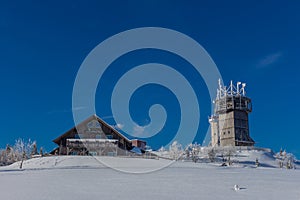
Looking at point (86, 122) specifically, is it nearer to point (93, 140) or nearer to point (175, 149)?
point (93, 140)

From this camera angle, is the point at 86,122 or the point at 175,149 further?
the point at 175,149

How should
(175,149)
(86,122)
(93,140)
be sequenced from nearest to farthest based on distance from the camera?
(93,140) → (86,122) → (175,149)

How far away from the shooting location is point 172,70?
21156mm

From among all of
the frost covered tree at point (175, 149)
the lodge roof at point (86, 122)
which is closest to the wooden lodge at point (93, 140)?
the lodge roof at point (86, 122)

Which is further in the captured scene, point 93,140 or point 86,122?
point 86,122

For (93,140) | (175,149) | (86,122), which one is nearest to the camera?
(93,140)

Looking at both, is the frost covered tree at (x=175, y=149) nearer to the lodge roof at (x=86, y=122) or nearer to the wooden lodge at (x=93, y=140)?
the wooden lodge at (x=93, y=140)

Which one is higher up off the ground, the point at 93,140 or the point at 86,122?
the point at 86,122

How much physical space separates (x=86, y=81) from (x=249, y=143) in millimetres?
47342

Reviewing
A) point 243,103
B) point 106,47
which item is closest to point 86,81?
point 106,47

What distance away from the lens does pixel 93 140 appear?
129 ft

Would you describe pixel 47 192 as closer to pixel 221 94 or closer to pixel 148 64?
pixel 148 64

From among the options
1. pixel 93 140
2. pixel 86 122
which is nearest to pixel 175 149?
pixel 93 140

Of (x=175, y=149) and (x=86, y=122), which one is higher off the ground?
(x=86, y=122)
